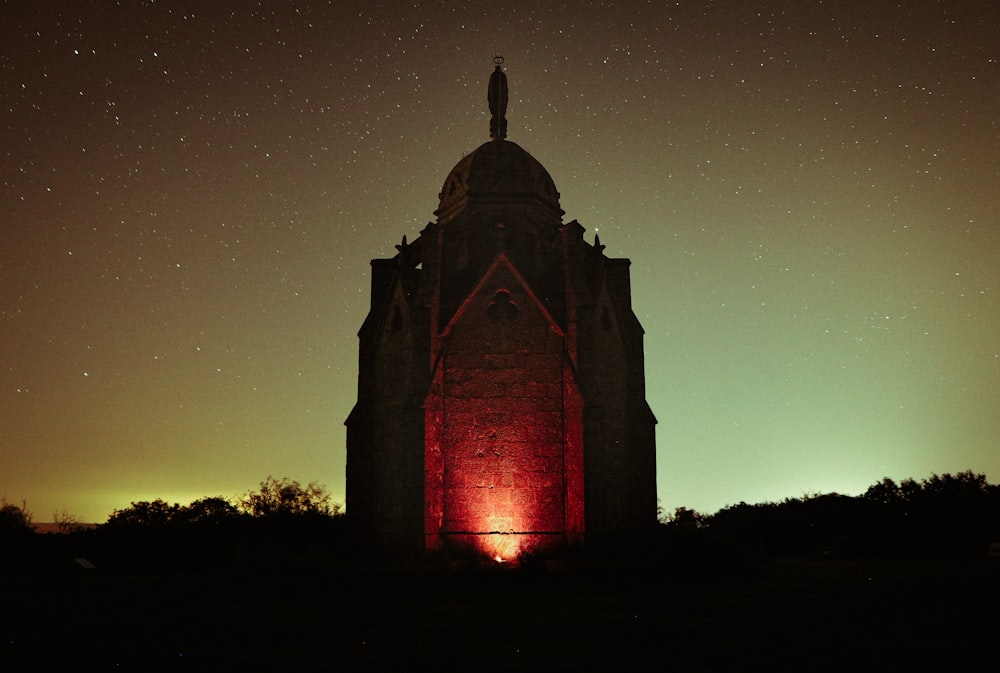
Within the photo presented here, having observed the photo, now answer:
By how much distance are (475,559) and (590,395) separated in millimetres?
5365

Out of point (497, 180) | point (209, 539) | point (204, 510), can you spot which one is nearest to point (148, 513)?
point (204, 510)

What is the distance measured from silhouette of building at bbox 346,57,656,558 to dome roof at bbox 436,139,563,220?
72 centimetres

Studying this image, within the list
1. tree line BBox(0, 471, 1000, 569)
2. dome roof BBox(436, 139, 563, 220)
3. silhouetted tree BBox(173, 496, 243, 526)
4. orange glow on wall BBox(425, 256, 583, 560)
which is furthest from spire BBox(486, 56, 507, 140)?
silhouetted tree BBox(173, 496, 243, 526)

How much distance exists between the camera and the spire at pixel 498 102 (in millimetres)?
28672

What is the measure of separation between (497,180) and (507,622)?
58.0 feet

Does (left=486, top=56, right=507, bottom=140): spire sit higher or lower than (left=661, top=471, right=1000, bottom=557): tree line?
higher

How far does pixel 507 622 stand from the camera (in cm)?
1230

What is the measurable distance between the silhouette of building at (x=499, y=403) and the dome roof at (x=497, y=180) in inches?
28.5

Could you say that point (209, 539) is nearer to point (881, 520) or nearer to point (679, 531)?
point (679, 531)

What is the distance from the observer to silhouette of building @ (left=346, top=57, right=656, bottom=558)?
73.1ft

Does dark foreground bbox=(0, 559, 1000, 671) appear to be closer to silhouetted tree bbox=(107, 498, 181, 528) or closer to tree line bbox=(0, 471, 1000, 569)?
tree line bbox=(0, 471, 1000, 569)

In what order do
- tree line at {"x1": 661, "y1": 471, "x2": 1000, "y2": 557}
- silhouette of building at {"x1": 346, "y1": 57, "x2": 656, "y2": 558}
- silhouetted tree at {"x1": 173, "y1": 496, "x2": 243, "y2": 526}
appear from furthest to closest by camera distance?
silhouetted tree at {"x1": 173, "y1": 496, "x2": 243, "y2": 526} < tree line at {"x1": 661, "y1": 471, "x2": 1000, "y2": 557} < silhouette of building at {"x1": 346, "y1": 57, "x2": 656, "y2": 558}

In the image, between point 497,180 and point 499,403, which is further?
point 497,180

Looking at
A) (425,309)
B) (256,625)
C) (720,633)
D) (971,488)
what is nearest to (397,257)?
(425,309)
